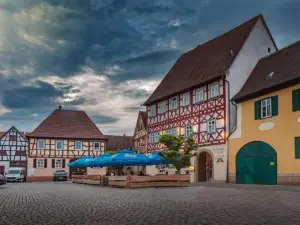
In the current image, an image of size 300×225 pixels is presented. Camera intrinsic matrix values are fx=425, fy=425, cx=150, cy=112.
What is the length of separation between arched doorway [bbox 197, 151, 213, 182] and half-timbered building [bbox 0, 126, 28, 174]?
40.5 m

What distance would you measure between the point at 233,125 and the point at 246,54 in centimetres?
594

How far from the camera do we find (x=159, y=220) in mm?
8836

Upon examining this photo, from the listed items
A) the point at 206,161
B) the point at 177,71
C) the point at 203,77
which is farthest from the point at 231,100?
the point at 177,71

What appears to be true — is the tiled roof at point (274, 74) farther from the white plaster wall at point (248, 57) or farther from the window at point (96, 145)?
the window at point (96, 145)

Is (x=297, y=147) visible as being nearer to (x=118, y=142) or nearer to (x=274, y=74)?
(x=274, y=74)

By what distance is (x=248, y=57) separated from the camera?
111 feet

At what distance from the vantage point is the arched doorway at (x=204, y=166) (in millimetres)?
35781

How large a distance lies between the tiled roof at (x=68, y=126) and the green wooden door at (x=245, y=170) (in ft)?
109

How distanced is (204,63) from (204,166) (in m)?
9.03

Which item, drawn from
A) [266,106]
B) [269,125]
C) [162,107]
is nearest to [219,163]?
[269,125]

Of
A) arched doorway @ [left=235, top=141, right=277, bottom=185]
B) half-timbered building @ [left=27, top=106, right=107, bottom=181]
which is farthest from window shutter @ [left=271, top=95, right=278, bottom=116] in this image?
half-timbered building @ [left=27, top=106, right=107, bottom=181]

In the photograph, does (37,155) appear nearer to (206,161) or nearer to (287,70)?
(206,161)

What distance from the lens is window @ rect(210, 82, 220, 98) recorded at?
1312 inches

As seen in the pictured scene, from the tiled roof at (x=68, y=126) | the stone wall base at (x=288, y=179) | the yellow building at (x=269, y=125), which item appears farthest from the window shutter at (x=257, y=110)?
the tiled roof at (x=68, y=126)
